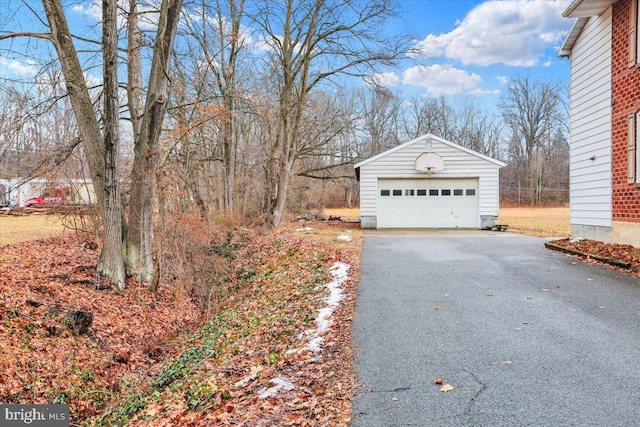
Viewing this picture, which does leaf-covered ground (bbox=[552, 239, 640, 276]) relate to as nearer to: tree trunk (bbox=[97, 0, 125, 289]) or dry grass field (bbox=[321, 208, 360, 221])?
tree trunk (bbox=[97, 0, 125, 289])

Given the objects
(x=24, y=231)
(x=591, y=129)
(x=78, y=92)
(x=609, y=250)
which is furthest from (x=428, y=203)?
(x=24, y=231)

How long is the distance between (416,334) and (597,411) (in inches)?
76.6

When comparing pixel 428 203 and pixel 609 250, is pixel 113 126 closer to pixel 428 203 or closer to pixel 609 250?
pixel 609 250

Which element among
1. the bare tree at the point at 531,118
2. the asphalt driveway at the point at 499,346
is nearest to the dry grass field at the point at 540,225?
the asphalt driveway at the point at 499,346

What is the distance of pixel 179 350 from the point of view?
630cm

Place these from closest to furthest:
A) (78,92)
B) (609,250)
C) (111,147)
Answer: (78,92) < (111,147) < (609,250)

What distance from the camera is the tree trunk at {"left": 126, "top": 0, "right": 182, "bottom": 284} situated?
8.05 m

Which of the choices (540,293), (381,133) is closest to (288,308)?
(540,293)

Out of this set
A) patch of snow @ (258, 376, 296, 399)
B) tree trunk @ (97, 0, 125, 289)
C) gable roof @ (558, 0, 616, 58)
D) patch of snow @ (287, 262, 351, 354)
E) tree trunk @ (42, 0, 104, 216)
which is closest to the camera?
patch of snow @ (258, 376, 296, 399)

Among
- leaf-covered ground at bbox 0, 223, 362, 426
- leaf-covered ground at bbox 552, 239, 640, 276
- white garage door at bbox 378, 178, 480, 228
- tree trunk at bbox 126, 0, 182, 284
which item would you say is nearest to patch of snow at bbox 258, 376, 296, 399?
leaf-covered ground at bbox 0, 223, 362, 426

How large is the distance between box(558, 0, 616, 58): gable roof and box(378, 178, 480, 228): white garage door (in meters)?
6.79

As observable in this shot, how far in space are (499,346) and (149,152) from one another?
7163mm

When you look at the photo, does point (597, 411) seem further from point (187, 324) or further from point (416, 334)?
point (187, 324)

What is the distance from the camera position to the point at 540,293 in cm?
621
